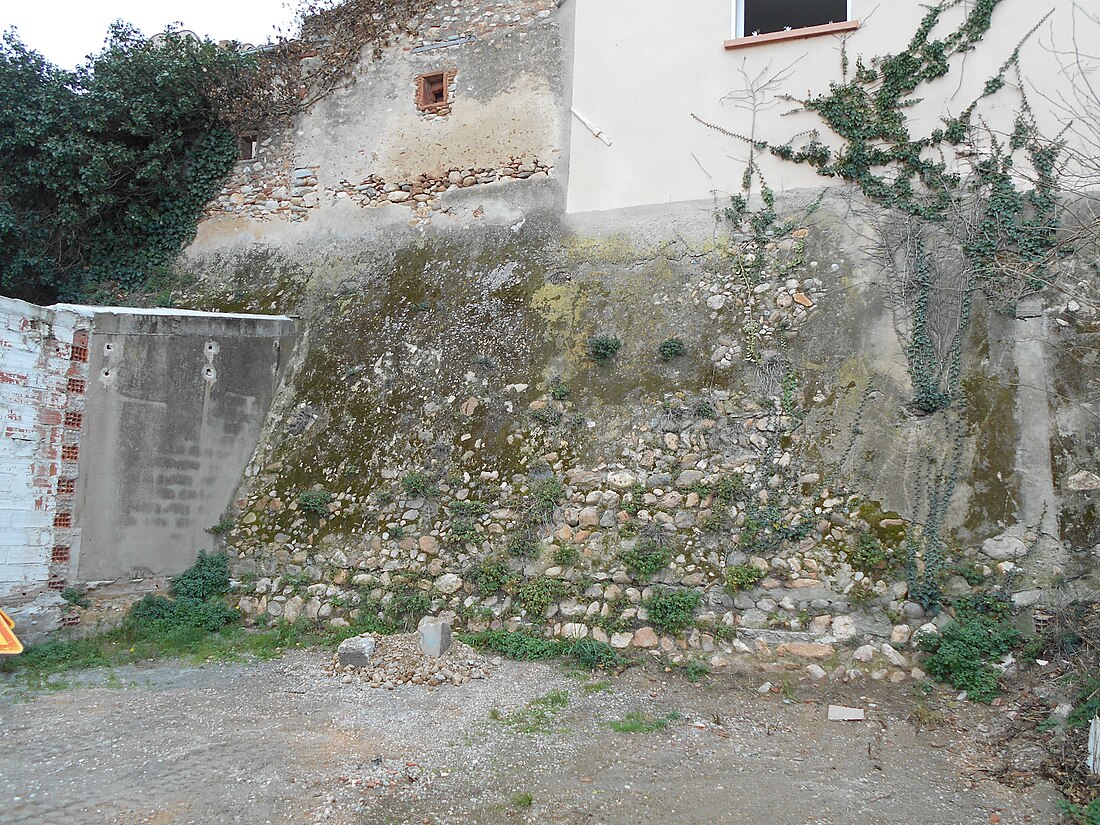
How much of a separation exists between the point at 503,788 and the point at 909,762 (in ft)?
8.19

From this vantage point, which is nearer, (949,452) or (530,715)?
(530,715)

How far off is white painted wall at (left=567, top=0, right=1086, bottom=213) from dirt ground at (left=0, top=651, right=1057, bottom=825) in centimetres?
529

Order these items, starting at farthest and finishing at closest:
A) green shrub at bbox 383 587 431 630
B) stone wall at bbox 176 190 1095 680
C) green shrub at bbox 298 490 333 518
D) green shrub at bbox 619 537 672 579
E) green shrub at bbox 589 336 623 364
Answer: green shrub at bbox 298 490 333 518, green shrub at bbox 589 336 623 364, green shrub at bbox 383 587 431 630, green shrub at bbox 619 537 672 579, stone wall at bbox 176 190 1095 680

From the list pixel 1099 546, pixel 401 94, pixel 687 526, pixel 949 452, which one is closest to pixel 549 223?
pixel 401 94

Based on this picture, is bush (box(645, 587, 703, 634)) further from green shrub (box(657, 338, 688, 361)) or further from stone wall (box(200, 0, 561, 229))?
stone wall (box(200, 0, 561, 229))

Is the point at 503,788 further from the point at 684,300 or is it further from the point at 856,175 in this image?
the point at 856,175

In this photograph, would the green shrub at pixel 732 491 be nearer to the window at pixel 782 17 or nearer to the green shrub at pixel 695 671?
the green shrub at pixel 695 671

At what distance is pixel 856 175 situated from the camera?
7508 millimetres

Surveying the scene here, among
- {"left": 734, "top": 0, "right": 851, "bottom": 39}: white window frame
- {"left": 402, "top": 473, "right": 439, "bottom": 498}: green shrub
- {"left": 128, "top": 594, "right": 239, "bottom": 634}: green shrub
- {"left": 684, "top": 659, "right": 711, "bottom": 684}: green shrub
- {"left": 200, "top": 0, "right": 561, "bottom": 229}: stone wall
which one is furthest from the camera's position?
{"left": 200, "top": 0, "right": 561, "bottom": 229}: stone wall

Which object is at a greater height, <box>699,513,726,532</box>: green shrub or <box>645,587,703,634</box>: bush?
<box>699,513,726,532</box>: green shrub

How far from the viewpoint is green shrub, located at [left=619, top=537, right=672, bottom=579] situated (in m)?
6.35

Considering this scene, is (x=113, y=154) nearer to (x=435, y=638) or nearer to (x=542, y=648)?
(x=435, y=638)

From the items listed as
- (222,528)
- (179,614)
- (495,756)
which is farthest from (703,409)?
(179,614)

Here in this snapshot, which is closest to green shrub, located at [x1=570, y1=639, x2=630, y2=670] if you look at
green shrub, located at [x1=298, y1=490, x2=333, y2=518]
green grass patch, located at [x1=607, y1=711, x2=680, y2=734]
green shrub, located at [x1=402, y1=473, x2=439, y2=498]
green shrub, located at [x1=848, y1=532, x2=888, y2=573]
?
green grass patch, located at [x1=607, y1=711, x2=680, y2=734]
